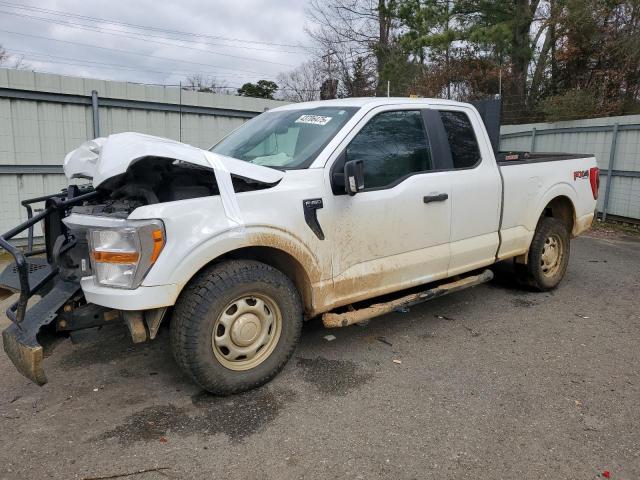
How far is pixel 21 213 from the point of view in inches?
315

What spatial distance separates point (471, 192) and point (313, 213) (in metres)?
1.71

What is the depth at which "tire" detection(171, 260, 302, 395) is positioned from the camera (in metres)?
3.07

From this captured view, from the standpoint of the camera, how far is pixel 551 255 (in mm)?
5648

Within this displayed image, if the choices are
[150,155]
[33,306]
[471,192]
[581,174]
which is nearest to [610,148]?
[581,174]

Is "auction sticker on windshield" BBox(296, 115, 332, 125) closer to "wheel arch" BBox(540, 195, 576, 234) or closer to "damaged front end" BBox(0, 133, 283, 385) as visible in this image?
"damaged front end" BBox(0, 133, 283, 385)

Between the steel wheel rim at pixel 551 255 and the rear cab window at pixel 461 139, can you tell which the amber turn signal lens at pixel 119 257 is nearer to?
the rear cab window at pixel 461 139

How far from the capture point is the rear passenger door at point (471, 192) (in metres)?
4.43

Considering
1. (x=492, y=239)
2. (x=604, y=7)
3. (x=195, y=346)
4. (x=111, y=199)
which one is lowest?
(x=195, y=346)

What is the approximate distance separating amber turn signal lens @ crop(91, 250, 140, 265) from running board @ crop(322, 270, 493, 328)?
57.0 inches

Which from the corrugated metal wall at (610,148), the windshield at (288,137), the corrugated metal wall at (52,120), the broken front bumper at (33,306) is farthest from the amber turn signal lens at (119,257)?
the corrugated metal wall at (610,148)

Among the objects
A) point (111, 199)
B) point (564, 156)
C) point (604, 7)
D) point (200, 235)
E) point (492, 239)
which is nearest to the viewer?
point (200, 235)

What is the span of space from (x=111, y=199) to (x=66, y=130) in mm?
5487

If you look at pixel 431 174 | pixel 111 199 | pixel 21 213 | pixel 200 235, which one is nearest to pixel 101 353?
pixel 111 199

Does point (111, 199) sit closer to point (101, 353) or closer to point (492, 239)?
point (101, 353)
